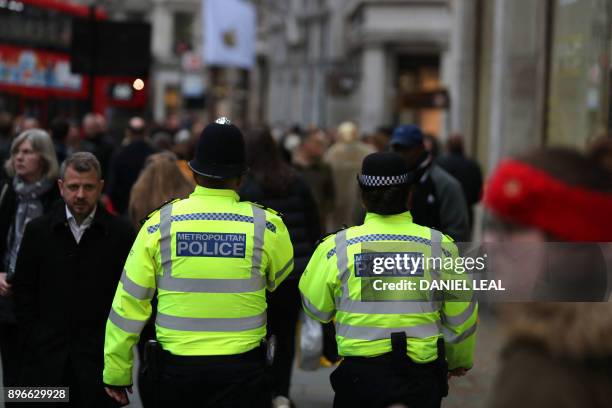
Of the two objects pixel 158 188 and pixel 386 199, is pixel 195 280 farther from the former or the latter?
pixel 158 188

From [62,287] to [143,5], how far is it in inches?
2690

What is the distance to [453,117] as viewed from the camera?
19766 millimetres

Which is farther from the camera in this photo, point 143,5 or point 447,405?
point 143,5

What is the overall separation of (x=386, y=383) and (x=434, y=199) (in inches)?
126

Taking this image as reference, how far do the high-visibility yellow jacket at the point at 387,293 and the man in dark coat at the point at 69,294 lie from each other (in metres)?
1.30

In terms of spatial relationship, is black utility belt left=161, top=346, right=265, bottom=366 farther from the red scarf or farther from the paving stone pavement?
the paving stone pavement

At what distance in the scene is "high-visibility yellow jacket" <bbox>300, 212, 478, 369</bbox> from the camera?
473cm

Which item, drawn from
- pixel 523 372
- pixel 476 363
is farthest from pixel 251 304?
pixel 476 363

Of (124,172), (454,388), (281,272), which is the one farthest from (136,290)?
(124,172)

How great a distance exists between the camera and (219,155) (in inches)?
200

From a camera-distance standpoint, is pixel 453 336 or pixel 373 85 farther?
pixel 373 85

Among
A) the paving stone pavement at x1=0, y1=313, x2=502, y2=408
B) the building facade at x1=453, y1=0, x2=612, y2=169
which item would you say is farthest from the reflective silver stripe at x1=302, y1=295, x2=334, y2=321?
the building facade at x1=453, y1=0, x2=612, y2=169

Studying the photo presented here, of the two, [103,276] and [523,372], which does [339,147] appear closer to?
[103,276]

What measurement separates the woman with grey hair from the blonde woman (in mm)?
541
